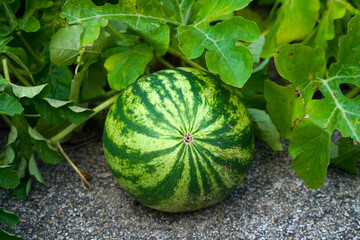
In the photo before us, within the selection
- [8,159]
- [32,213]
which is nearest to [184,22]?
[8,159]

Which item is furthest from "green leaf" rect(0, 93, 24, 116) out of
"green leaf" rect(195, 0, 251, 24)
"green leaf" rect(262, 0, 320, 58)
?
"green leaf" rect(262, 0, 320, 58)

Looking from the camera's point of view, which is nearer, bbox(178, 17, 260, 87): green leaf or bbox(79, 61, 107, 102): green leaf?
bbox(178, 17, 260, 87): green leaf

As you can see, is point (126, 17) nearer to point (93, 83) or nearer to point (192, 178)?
point (93, 83)

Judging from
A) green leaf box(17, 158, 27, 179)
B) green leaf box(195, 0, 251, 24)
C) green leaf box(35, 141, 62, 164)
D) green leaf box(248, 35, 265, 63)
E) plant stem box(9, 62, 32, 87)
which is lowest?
green leaf box(17, 158, 27, 179)

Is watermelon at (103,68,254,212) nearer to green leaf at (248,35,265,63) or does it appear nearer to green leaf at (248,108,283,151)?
green leaf at (248,108,283,151)

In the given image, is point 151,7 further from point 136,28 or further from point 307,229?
point 307,229

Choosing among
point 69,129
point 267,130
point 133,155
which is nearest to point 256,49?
point 267,130

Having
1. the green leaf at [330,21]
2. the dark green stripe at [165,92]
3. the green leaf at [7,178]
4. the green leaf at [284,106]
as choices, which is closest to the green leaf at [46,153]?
the green leaf at [7,178]
